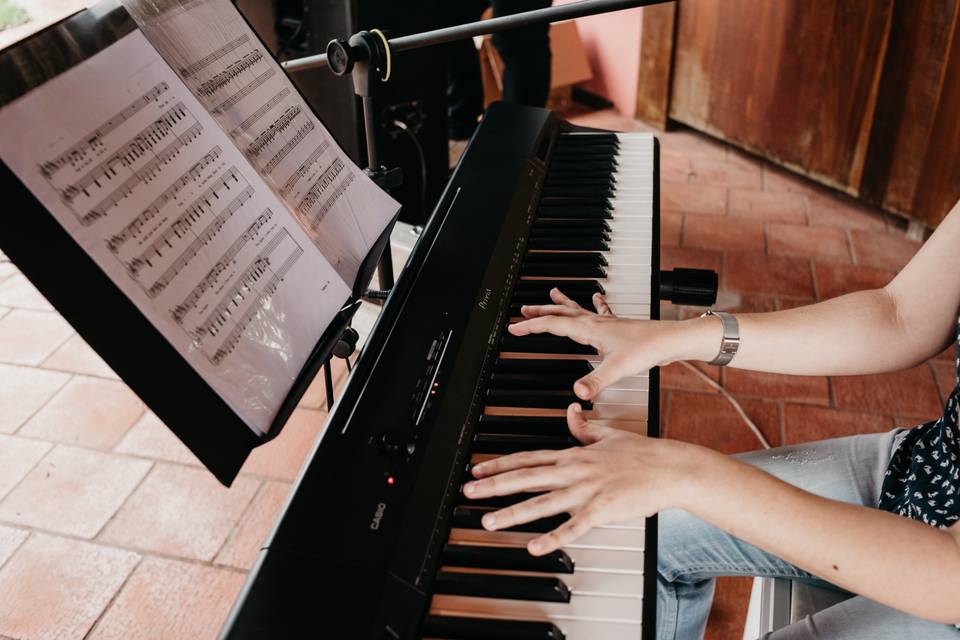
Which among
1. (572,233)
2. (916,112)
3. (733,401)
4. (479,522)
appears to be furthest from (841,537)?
(916,112)

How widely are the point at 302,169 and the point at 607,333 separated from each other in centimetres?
42

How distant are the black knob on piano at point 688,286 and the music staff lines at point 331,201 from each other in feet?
1.79

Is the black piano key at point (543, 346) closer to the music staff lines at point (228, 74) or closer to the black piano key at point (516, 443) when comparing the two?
the black piano key at point (516, 443)

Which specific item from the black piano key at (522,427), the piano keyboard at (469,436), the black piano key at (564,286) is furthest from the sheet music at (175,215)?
the black piano key at (564,286)

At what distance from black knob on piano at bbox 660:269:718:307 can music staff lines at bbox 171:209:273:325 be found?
70 centimetres

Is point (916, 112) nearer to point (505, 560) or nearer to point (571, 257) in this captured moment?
point (571, 257)

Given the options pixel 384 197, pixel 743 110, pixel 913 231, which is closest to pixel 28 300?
pixel 384 197

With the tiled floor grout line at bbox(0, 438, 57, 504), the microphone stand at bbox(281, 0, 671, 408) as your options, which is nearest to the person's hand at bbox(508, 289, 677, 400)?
the microphone stand at bbox(281, 0, 671, 408)

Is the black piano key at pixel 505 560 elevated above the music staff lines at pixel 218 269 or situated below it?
below

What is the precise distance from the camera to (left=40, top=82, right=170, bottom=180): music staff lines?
24.9 inches

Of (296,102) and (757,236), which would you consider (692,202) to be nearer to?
(757,236)

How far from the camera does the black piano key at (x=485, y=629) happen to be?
69cm

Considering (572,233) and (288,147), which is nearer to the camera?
(288,147)

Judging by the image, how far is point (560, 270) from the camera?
3.77 ft
